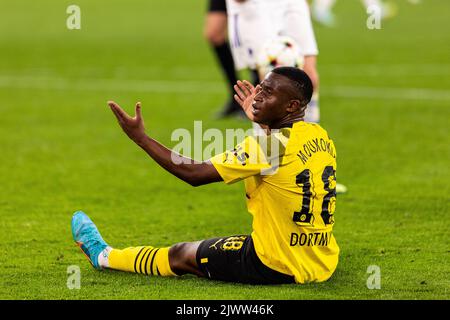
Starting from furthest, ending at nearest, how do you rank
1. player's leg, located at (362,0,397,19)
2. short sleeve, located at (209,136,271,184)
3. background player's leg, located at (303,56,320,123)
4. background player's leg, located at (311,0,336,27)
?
player's leg, located at (362,0,397,19), background player's leg, located at (311,0,336,27), background player's leg, located at (303,56,320,123), short sleeve, located at (209,136,271,184)

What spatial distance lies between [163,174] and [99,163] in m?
0.77

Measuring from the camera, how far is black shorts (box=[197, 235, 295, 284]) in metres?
5.84

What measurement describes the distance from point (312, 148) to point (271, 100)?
0.36 metres

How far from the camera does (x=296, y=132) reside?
19.0 ft

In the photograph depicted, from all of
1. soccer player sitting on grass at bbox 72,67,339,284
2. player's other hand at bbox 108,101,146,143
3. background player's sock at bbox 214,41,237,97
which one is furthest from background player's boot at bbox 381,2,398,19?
player's other hand at bbox 108,101,146,143

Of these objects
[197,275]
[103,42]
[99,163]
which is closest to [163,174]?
[99,163]

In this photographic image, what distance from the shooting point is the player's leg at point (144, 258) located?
6.03 meters

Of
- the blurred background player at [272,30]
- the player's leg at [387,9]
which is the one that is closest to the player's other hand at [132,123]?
the blurred background player at [272,30]

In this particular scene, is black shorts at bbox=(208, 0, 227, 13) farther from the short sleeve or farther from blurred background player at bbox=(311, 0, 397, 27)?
blurred background player at bbox=(311, 0, 397, 27)

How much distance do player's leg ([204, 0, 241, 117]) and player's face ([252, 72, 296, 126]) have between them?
21.3ft

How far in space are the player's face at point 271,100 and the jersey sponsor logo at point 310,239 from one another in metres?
0.67

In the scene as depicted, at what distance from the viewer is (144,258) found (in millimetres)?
6121

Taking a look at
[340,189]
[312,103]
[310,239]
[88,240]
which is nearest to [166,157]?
[310,239]

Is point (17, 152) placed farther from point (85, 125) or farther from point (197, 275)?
point (197, 275)
